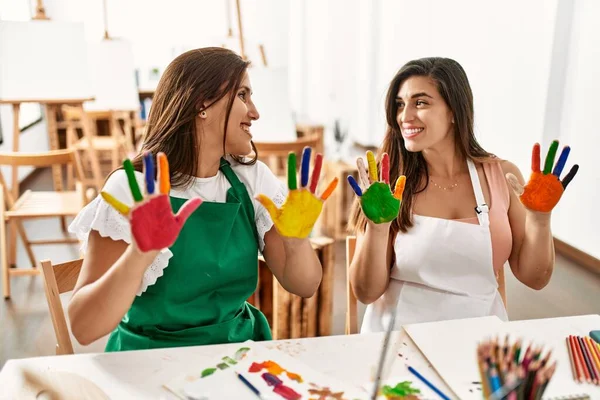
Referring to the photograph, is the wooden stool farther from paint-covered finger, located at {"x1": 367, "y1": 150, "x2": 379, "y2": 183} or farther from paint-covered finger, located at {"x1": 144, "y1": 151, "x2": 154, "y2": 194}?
paint-covered finger, located at {"x1": 144, "y1": 151, "x2": 154, "y2": 194}

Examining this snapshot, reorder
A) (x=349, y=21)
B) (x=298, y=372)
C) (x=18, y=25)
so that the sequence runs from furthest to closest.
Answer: (x=349, y=21), (x=18, y=25), (x=298, y=372)

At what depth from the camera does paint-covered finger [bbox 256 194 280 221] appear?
112cm

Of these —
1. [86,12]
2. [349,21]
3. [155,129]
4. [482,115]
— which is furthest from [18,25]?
[86,12]

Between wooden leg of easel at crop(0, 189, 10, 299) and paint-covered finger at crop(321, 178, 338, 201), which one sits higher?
paint-covered finger at crop(321, 178, 338, 201)

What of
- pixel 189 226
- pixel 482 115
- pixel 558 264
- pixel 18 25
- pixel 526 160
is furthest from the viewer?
pixel 482 115

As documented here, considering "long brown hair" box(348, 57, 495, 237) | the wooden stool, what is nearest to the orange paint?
"long brown hair" box(348, 57, 495, 237)

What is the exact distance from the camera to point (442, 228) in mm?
1558

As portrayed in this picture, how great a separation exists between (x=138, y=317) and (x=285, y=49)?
737cm

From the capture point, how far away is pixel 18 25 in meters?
3.15

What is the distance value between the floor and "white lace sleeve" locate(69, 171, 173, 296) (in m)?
1.49

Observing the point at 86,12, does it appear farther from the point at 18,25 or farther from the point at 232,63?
the point at 232,63

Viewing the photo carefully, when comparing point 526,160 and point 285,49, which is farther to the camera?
point 285,49

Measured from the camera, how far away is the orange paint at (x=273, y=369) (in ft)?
3.49

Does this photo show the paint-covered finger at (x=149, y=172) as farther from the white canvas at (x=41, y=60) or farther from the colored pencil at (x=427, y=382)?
the white canvas at (x=41, y=60)
